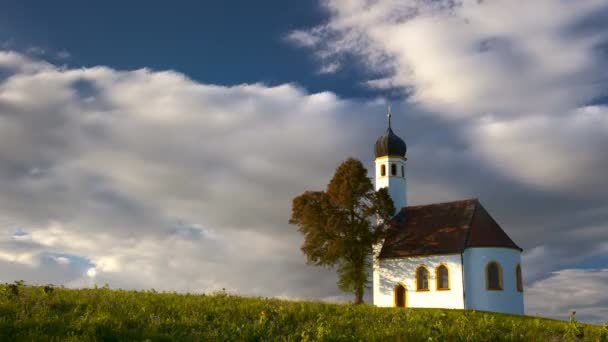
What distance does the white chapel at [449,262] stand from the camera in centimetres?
4262

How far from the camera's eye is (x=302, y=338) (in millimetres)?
13523

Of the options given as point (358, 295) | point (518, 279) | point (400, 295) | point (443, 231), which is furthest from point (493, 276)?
point (358, 295)

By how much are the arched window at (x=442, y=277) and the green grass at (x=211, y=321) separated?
2535 centimetres

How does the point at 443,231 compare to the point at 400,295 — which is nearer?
the point at 443,231

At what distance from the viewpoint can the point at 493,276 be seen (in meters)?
42.7

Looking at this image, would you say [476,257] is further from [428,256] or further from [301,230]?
[301,230]

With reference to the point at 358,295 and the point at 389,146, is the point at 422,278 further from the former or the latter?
the point at 389,146

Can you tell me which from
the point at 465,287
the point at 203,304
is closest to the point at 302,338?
the point at 203,304

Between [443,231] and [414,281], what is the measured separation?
4.58m

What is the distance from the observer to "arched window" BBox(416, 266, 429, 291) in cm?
4456

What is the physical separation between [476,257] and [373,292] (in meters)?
9.00

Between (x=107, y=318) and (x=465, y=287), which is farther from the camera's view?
(x=465, y=287)

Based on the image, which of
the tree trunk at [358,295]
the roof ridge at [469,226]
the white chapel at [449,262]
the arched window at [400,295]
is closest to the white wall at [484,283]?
the white chapel at [449,262]

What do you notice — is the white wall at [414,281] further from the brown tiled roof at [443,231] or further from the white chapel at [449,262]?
the brown tiled roof at [443,231]
